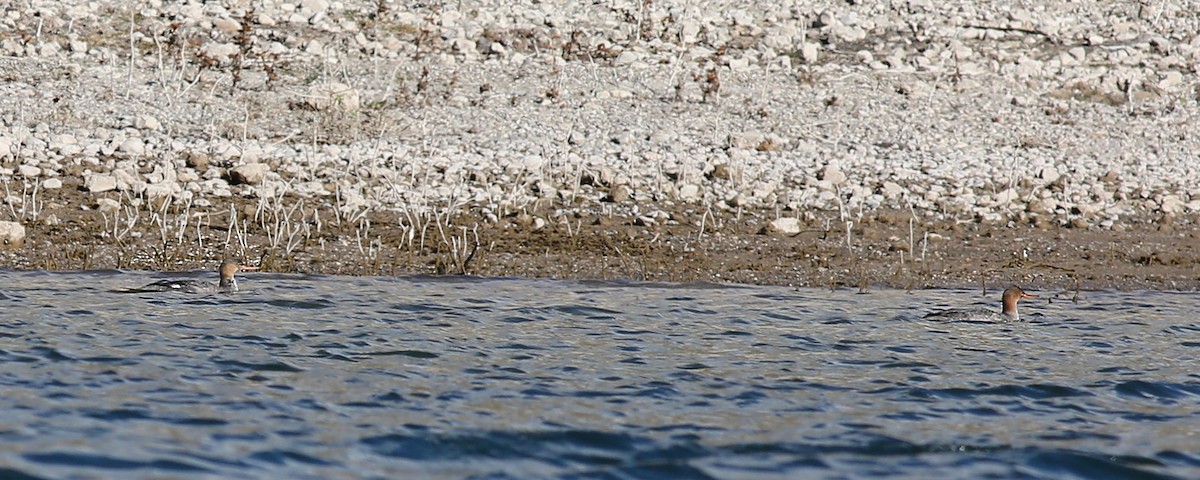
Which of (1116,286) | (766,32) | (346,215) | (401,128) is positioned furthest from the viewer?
(766,32)

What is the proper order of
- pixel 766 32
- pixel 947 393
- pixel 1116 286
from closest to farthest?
pixel 947 393 → pixel 1116 286 → pixel 766 32

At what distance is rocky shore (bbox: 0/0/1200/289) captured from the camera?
14773 millimetres

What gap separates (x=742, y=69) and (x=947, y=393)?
13.7 m

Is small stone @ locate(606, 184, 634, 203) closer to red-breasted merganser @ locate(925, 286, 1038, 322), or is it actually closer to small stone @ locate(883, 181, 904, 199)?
small stone @ locate(883, 181, 904, 199)

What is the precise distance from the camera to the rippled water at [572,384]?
24.0 feet

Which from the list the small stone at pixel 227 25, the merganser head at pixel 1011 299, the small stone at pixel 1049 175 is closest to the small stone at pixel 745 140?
the small stone at pixel 1049 175

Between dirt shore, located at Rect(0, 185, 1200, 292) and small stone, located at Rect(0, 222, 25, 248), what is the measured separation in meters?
0.06

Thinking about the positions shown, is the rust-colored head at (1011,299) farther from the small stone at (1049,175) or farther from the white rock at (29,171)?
the white rock at (29,171)

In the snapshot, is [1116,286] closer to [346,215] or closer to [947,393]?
[947,393]

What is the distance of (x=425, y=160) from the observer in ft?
56.8

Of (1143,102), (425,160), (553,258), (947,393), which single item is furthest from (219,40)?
(947,393)

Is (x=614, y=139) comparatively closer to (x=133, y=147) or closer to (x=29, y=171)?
(x=133, y=147)

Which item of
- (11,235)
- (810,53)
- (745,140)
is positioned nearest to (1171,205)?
(745,140)

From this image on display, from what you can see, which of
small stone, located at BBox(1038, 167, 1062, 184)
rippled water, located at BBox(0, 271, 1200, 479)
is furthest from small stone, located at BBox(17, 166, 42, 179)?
small stone, located at BBox(1038, 167, 1062, 184)
